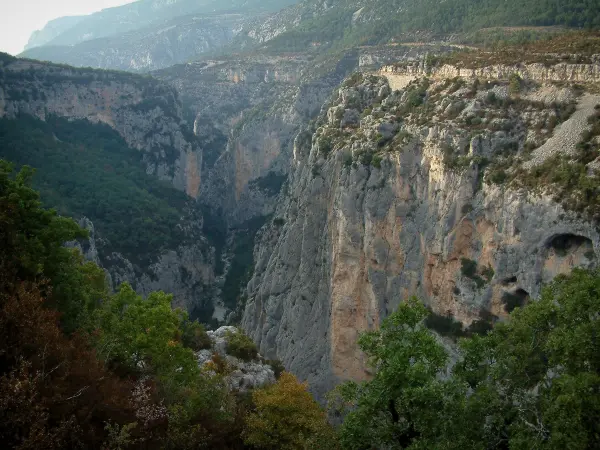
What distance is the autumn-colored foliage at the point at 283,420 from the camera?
19578 millimetres

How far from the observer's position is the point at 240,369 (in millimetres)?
29234

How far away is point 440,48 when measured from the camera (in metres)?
68.8

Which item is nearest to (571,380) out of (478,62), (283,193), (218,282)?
(478,62)

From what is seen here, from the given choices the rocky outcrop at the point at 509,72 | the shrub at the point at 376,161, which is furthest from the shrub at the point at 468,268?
the rocky outcrop at the point at 509,72

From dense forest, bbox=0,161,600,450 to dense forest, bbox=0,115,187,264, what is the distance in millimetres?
47827

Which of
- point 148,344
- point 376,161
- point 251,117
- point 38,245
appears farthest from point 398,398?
point 251,117

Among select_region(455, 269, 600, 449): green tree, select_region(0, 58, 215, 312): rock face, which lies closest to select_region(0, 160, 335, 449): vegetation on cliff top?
select_region(455, 269, 600, 449): green tree

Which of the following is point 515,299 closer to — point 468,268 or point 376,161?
point 468,268

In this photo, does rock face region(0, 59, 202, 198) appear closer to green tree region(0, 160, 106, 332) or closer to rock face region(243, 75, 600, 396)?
rock face region(243, 75, 600, 396)

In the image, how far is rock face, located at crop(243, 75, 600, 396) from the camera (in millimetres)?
27922

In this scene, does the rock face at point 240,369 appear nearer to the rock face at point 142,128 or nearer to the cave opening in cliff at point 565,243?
the cave opening in cliff at point 565,243

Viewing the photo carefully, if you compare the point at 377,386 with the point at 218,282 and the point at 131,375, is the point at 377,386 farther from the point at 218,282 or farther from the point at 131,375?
the point at 218,282

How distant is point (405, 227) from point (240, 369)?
14222mm

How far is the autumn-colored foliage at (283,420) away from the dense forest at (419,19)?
51454mm
